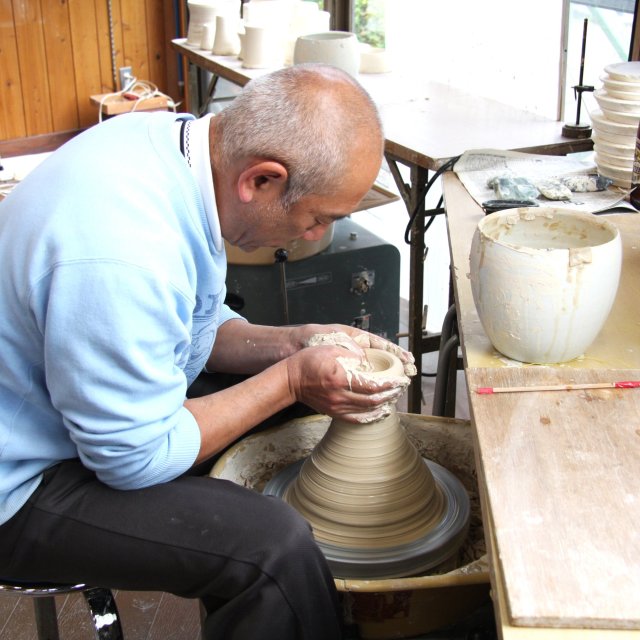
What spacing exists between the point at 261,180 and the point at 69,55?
4670 mm

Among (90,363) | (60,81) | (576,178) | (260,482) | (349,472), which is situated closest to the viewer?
(90,363)

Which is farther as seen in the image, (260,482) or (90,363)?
(260,482)

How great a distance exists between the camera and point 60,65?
5.45m

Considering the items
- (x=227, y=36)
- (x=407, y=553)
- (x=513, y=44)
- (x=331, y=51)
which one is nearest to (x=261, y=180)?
(x=407, y=553)

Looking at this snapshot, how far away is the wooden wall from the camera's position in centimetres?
Result: 524

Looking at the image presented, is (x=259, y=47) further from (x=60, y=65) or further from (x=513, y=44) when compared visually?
(x=60, y=65)

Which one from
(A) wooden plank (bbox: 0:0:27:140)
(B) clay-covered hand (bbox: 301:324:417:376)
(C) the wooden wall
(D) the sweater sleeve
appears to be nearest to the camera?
(D) the sweater sleeve

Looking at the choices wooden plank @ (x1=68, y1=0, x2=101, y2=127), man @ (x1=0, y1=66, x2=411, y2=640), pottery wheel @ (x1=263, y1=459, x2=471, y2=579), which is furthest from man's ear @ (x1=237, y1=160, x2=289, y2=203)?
wooden plank @ (x1=68, y1=0, x2=101, y2=127)

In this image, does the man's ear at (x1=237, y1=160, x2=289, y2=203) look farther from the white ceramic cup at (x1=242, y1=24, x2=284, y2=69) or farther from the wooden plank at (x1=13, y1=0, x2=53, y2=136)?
the wooden plank at (x1=13, y1=0, x2=53, y2=136)

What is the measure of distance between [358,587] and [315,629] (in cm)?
9

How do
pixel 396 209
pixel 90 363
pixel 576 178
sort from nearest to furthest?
pixel 90 363
pixel 576 178
pixel 396 209

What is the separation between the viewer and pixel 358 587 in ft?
4.10

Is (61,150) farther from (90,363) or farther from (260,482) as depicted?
(260,482)

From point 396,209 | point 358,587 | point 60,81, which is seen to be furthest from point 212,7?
point 358,587
